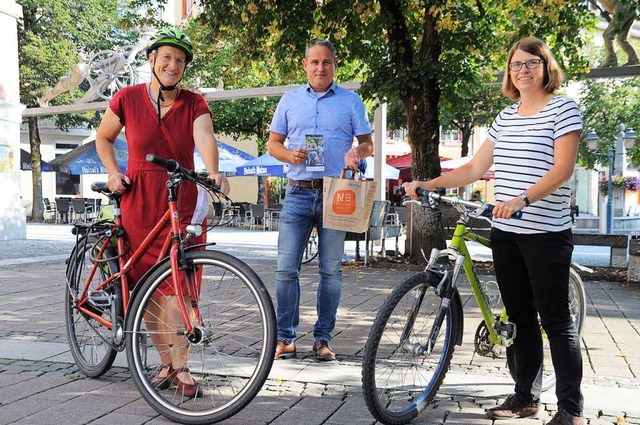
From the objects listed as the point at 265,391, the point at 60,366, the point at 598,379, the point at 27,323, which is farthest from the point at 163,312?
the point at 27,323

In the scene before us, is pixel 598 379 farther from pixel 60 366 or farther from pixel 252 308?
pixel 60 366

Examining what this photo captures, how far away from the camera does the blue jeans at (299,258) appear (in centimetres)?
461

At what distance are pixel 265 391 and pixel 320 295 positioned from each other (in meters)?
0.95

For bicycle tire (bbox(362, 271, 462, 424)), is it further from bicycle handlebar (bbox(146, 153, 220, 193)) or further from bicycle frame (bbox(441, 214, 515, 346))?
bicycle handlebar (bbox(146, 153, 220, 193))

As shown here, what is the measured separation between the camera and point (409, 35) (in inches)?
439

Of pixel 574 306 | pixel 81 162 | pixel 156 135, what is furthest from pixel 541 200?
pixel 81 162

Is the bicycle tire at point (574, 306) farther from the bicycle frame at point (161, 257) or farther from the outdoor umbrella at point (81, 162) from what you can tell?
the outdoor umbrella at point (81, 162)

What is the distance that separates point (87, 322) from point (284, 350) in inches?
48.9

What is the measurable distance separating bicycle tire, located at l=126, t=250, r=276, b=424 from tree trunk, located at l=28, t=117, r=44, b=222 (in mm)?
23153

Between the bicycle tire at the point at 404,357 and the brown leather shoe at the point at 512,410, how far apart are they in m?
0.30

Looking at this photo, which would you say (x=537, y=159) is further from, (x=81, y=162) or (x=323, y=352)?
(x=81, y=162)

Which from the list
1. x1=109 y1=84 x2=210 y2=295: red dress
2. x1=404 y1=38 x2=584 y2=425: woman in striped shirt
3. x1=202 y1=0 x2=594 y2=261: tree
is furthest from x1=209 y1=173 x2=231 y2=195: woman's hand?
x1=202 y1=0 x2=594 y2=261: tree

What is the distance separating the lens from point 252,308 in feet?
10.9

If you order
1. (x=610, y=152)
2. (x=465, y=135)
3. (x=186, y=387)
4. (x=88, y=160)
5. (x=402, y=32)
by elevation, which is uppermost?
(x=402, y=32)
